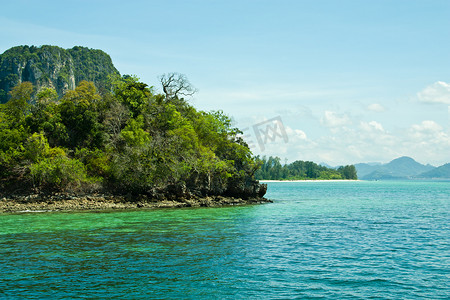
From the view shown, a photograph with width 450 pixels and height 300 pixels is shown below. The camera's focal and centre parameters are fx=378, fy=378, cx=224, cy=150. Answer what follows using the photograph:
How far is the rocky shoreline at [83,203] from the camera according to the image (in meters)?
43.0

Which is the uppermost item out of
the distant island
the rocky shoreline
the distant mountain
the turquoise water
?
the distant mountain

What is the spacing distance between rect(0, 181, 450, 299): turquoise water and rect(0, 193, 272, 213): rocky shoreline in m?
9.21

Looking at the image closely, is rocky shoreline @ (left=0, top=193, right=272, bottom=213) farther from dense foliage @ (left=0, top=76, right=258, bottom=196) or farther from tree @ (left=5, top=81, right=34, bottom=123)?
tree @ (left=5, top=81, right=34, bottom=123)

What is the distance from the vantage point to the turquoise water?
15023mm

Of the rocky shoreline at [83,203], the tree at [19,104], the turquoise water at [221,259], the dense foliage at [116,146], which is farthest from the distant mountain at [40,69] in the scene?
the turquoise water at [221,259]

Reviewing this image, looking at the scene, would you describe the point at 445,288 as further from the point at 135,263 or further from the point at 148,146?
the point at 148,146

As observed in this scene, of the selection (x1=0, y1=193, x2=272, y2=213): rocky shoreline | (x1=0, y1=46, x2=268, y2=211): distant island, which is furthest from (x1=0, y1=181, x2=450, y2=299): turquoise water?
(x1=0, y1=46, x2=268, y2=211): distant island

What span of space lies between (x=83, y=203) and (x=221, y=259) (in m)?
30.1

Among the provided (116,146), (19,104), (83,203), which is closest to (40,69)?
(19,104)

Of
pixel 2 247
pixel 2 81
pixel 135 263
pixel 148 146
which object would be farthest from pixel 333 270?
pixel 2 81

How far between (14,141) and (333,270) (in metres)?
45.8

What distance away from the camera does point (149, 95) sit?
5953cm

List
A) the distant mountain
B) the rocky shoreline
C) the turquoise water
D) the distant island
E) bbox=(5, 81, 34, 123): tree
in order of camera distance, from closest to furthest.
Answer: the turquoise water
the rocky shoreline
the distant island
bbox=(5, 81, 34, 123): tree
the distant mountain

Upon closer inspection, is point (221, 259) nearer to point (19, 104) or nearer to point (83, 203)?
point (83, 203)
